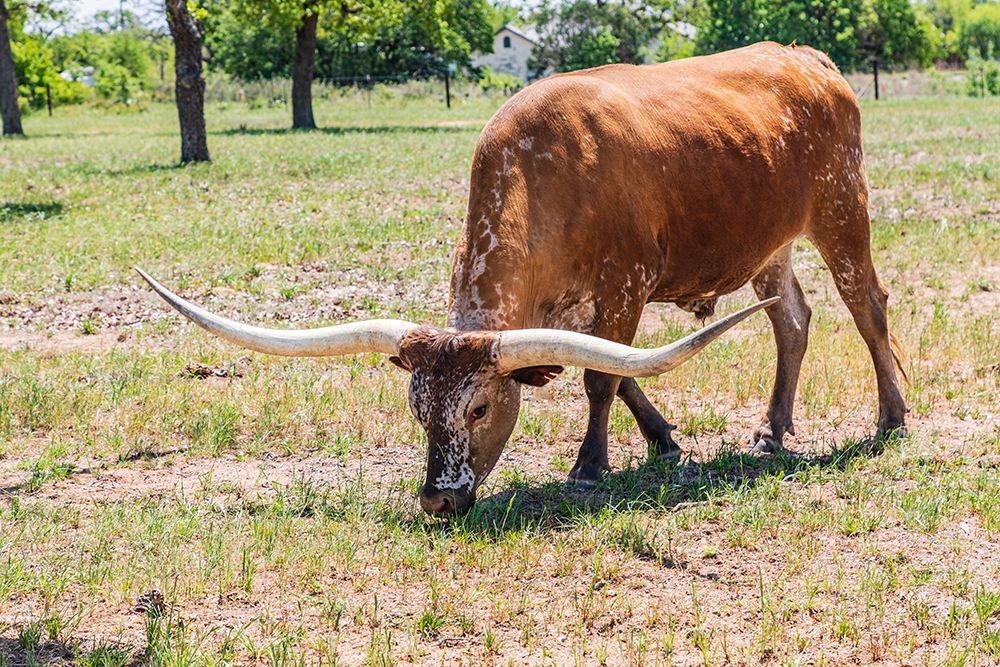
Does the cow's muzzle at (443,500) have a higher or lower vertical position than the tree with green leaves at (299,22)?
lower

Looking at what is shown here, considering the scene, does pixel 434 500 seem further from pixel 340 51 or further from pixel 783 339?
pixel 340 51

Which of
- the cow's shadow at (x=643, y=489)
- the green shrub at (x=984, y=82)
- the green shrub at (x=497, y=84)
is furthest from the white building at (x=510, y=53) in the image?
the cow's shadow at (x=643, y=489)

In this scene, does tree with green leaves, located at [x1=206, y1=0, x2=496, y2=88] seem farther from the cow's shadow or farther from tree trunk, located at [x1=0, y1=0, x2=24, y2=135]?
the cow's shadow

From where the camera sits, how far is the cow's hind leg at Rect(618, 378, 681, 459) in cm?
634

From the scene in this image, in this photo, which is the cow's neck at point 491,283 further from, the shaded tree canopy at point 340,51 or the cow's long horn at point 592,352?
the shaded tree canopy at point 340,51

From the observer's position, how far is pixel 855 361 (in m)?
7.95

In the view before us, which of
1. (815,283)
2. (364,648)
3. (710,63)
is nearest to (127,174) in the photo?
(815,283)

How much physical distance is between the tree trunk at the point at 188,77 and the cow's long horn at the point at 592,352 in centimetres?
1677

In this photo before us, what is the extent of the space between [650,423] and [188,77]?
16844 millimetres

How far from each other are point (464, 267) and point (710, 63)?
2.38 metres

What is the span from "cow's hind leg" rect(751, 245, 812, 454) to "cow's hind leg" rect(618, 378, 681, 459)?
54 centimetres

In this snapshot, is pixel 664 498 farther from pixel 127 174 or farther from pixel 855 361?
pixel 127 174

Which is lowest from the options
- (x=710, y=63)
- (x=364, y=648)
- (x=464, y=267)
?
(x=364, y=648)

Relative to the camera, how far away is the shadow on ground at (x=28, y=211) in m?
14.3
